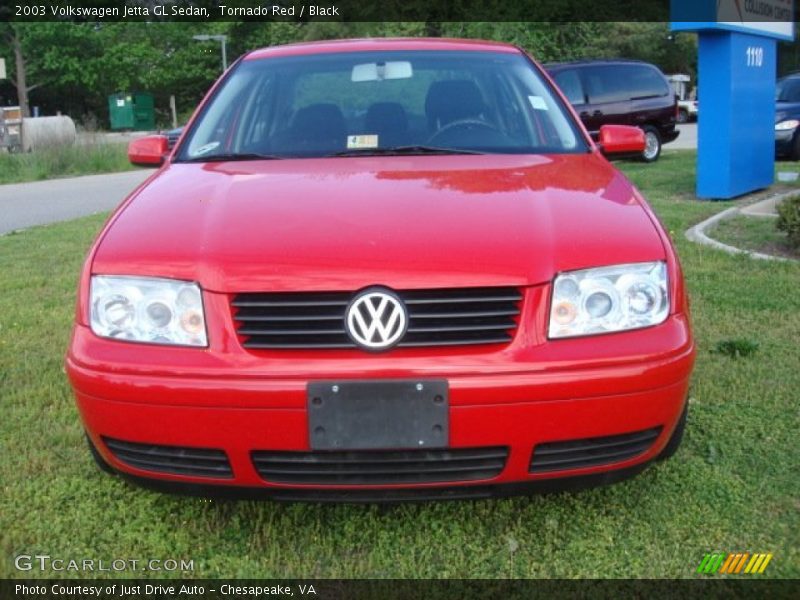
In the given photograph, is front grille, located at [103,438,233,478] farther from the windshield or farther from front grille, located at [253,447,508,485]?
the windshield

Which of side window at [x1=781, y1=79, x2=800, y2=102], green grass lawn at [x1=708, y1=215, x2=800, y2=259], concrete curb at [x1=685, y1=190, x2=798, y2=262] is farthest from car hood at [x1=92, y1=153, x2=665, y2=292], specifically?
Answer: side window at [x1=781, y1=79, x2=800, y2=102]

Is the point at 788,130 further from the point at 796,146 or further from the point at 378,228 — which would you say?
the point at 378,228

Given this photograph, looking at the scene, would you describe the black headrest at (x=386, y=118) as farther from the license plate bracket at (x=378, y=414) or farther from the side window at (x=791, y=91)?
the side window at (x=791, y=91)

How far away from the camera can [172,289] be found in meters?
2.47

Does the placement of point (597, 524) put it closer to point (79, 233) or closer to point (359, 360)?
point (359, 360)

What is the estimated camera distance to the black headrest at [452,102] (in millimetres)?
3594

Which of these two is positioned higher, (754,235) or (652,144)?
Result: (754,235)

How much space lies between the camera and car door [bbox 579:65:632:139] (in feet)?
52.4

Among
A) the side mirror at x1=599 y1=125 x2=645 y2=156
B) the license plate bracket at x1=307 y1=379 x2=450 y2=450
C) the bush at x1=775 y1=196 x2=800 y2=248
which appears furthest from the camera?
the bush at x1=775 y1=196 x2=800 y2=248

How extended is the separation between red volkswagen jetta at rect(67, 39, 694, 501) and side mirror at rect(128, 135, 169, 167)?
1142mm

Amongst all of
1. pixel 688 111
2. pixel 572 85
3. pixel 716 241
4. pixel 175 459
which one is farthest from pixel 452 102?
pixel 688 111

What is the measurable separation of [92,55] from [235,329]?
5459 centimetres

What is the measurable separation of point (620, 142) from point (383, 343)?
194cm

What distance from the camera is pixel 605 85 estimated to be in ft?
53.1
